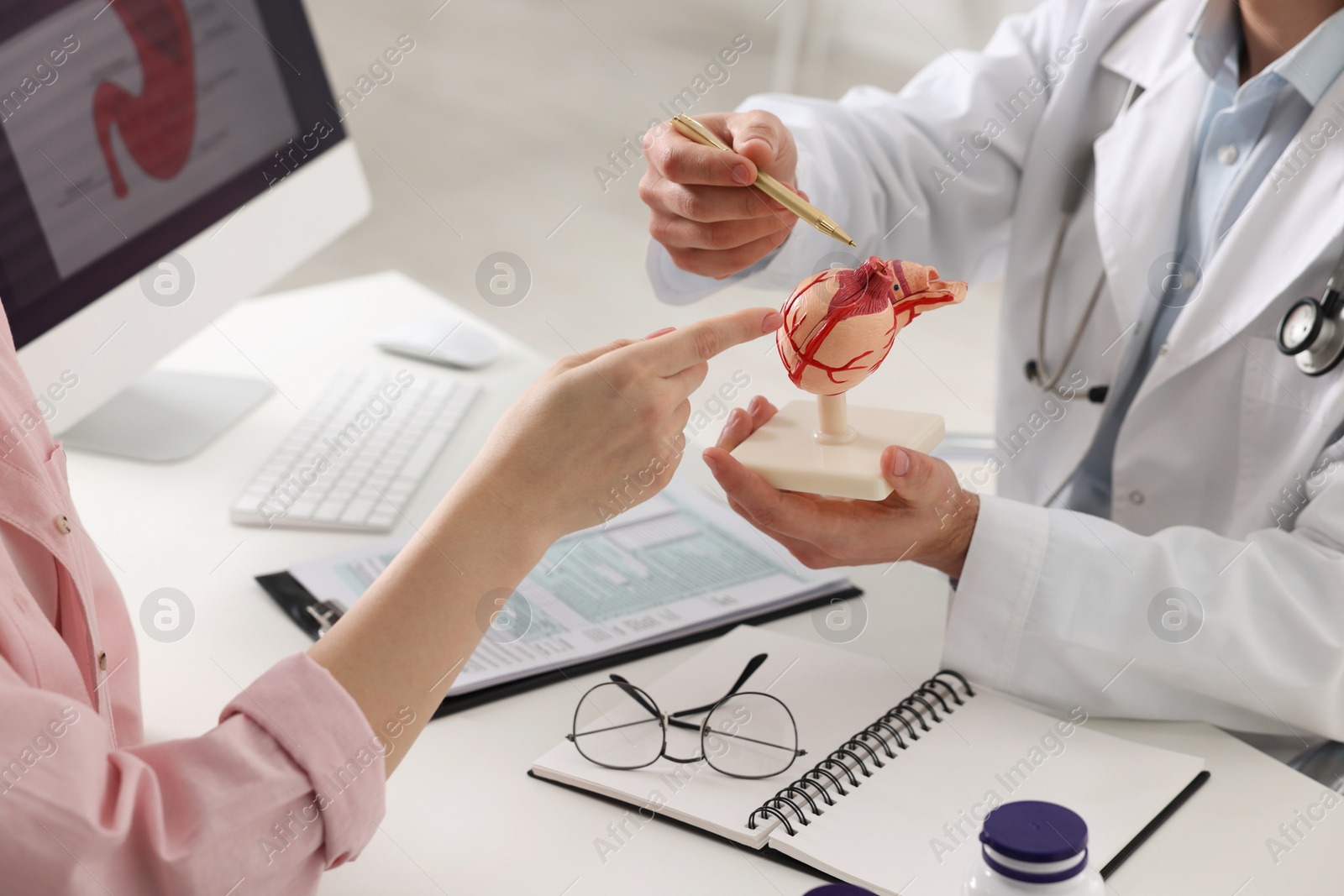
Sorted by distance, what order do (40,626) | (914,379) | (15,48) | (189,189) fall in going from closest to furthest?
(40,626) → (15,48) → (189,189) → (914,379)

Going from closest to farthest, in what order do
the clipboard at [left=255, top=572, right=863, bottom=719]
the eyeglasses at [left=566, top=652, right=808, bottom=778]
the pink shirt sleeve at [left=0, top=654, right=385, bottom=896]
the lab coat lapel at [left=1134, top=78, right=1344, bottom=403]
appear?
the pink shirt sleeve at [left=0, top=654, right=385, bottom=896] < the eyeglasses at [left=566, top=652, right=808, bottom=778] < the clipboard at [left=255, top=572, right=863, bottom=719] < the lab coat lapel at [left=1134, top=78, right=1344, bottom=403]

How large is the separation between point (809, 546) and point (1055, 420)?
24.5 inches

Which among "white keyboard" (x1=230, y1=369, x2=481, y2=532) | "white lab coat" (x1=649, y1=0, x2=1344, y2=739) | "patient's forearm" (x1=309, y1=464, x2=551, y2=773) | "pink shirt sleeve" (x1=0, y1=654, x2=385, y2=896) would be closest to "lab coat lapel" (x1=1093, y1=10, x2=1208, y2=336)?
"white lab coat" (x1=649, y1=0, x2=1344, y2=739)

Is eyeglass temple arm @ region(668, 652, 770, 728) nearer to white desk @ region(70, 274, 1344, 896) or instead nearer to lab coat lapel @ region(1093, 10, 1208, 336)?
white desk @ region(70, 274, 1344, 896)

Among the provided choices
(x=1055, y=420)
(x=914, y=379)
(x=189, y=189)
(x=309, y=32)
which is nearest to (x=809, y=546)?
(x=1055, y=420)

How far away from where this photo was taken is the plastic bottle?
688 millimetres

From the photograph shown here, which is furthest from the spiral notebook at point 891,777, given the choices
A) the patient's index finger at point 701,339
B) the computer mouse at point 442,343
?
the computer mouse at point 442,343

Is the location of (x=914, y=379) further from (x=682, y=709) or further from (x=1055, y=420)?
(x=682, y=709)

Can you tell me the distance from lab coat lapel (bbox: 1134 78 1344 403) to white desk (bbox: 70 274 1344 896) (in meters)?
0.45

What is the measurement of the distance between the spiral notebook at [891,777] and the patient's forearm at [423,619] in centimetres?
24

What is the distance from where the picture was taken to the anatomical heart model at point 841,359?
109 cm

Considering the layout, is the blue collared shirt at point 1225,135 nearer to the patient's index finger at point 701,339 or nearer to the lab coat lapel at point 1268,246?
the lab coat lapel at point 1268,246

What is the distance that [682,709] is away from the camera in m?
1.09

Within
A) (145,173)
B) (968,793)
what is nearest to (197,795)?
(968,793)
